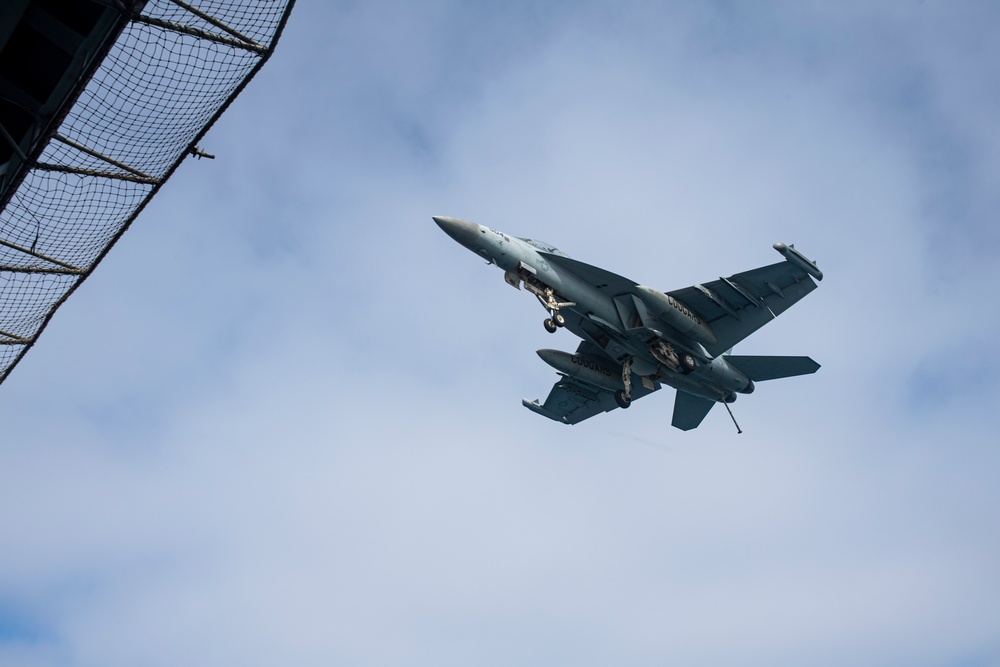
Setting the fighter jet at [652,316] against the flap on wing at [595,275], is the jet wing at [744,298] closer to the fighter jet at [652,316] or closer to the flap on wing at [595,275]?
the fighter jet at [652,316]

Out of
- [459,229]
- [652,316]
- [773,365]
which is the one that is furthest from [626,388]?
[459,229]

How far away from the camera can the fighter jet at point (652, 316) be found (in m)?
35.2

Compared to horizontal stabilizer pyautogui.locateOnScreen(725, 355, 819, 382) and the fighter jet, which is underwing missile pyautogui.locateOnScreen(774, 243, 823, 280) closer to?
the fighter jet

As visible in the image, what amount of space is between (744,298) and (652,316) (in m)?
3.99

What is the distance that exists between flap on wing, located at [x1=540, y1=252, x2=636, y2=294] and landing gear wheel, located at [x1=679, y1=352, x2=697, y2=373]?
4.08 meters

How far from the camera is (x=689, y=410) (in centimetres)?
4481

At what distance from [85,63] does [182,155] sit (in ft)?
3.84

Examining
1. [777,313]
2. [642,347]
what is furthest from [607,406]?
[777,313]

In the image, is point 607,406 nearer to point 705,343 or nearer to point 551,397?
point 551,397

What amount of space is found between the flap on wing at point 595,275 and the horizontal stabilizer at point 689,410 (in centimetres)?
949

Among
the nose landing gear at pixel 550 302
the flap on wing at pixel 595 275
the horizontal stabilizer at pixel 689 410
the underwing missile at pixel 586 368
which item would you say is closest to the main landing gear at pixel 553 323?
the nose landing gear at pixel 550 302

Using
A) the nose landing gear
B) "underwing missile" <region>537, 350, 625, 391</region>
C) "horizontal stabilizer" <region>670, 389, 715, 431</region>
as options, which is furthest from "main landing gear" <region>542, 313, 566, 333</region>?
"horizontal stabilizer" <region>670, 389, 715, 431</region>

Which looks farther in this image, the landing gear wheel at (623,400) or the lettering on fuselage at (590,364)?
the lettering on fuselage at (590,364)

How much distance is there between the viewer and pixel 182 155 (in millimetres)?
8523
